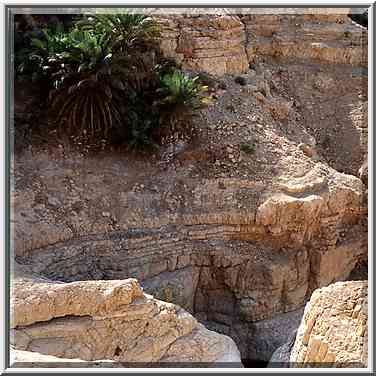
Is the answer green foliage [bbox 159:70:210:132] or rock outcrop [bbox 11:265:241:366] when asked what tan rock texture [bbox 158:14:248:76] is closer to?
green foliage [bbox 159:70:210:132]

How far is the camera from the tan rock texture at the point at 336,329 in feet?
23.1

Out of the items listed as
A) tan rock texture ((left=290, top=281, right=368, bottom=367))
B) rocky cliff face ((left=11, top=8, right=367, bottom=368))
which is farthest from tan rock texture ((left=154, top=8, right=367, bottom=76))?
tan rock texture ((left=290, top=281, right=368, bottom=367))

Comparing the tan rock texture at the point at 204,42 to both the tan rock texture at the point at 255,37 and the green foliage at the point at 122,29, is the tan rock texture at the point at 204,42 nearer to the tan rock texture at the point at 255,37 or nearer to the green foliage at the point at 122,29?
the tan rock texture at the point at 255,37

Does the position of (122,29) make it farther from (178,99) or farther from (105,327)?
(105,327)

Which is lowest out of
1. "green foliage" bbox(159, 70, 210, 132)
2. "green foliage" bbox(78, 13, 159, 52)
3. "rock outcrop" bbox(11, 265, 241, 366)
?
"rock outcrop" bbox(11, 265, 241, 366)

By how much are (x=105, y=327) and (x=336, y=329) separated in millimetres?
3351

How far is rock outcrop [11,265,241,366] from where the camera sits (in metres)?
8.04

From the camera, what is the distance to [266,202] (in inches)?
506

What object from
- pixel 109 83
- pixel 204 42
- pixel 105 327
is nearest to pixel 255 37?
pixel 204 42

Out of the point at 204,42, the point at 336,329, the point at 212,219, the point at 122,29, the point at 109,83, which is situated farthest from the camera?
the point at 204,42

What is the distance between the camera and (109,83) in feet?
41.8

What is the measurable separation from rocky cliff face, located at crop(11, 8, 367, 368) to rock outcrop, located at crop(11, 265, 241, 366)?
2285mm

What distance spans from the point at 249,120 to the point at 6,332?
9.34 metres

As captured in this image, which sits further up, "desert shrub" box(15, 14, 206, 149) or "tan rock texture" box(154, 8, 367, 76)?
"tan rock texture" box(154, 8, 367, 76)
